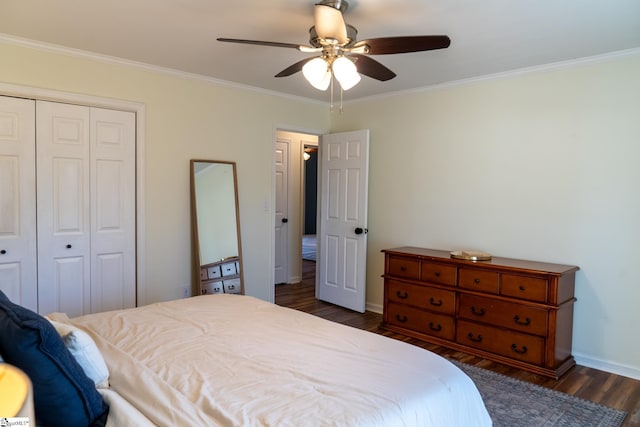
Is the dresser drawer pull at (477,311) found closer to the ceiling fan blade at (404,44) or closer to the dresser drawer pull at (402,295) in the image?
the dresser drawer pull at (402,295)

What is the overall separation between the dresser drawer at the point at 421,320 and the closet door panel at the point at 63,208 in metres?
2.78

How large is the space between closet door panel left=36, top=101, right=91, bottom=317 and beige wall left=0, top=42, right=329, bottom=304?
0.90 feet

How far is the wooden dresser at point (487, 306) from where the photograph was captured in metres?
3.18

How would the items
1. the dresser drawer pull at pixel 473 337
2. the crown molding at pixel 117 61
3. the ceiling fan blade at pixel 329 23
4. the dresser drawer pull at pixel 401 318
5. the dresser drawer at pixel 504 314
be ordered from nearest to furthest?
1. the ceiling fan blade at pixel 329 23
2. the crown molding at pixel 117 61
3. the dresser drawer at pixel 504 314
4. the dresser drawer pull at pixel 473 337
5. the dresser drawer pull at pixel 401 318

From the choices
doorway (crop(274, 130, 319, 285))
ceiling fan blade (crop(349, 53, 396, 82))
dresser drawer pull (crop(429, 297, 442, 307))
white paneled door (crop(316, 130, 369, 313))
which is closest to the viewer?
ceiling fan blade (crop(349, 53, 396, 82))

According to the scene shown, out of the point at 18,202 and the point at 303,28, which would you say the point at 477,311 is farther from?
the point at 18,202

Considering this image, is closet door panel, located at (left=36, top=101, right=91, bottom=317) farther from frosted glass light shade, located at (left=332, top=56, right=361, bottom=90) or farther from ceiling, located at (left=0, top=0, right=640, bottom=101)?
frosted glass light shade, located at (left=332, top=56, right=361, bottom=90)

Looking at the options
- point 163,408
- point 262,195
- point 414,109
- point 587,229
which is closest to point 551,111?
point 587,229

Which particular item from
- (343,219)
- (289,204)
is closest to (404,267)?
(343,219)

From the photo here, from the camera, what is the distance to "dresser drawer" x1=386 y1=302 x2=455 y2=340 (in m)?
3.77

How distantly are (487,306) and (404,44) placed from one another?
7.48 feet

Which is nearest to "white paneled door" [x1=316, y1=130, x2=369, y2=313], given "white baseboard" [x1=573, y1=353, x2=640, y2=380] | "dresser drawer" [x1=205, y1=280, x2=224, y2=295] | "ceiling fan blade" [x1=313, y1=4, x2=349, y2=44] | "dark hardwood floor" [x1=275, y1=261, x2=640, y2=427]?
"dark hardwood floor" [x1=275, y1=261, x2=640, y2=427]

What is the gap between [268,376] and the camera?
1.66 m

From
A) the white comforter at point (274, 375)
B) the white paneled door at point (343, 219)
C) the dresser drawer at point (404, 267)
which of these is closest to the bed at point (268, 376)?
the white comforter at point (274, 375)
